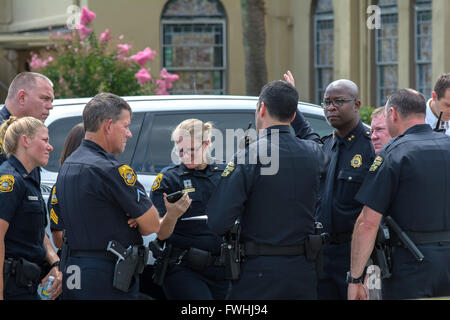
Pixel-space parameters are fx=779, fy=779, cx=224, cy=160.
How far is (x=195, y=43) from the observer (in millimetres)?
16641

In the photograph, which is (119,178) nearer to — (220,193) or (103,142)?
(103,142)

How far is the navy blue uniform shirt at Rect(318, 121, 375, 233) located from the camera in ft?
16.4

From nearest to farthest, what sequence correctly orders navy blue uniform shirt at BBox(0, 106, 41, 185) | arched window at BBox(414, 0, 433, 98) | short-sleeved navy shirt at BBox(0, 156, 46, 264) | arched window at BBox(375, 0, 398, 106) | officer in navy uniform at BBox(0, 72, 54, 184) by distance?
1. short-sleeved navy shirt at BBox(0, 156, 46, 264)
2. navy blue uniform shirt at BBox(0, 106, 41, 185)
3. officer in navy uniform at BBox(0, 72, 54, 184)
4. arched window at BBox(414, 0, 433, 98)
5. arched window at BBox(375, 0, 398, 106)

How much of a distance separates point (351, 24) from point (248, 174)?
35.6ft

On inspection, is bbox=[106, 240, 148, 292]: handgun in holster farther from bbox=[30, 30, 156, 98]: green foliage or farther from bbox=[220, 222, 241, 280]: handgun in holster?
bbox=[30, 30, 156, 98]: green foliage

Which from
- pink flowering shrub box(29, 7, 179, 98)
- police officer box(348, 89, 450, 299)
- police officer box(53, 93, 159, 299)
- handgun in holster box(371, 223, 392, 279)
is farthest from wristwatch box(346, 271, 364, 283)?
pink flowering shrub box(29, 7, 179, 98)

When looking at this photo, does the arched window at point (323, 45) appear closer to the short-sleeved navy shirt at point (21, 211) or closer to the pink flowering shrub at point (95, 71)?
the pink flowering shrub at point (95, 71)

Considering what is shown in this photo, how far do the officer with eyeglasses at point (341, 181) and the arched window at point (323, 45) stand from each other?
10876mm

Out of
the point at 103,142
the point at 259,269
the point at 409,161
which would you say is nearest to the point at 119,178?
the point at 103,142

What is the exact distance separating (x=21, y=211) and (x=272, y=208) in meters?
1.47

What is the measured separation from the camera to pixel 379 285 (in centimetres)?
468

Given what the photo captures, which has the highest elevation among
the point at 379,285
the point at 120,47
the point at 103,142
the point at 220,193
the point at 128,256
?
the point at 120,47

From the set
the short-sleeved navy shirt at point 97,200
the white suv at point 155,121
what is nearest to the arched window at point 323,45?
the white suv at point 155,121
